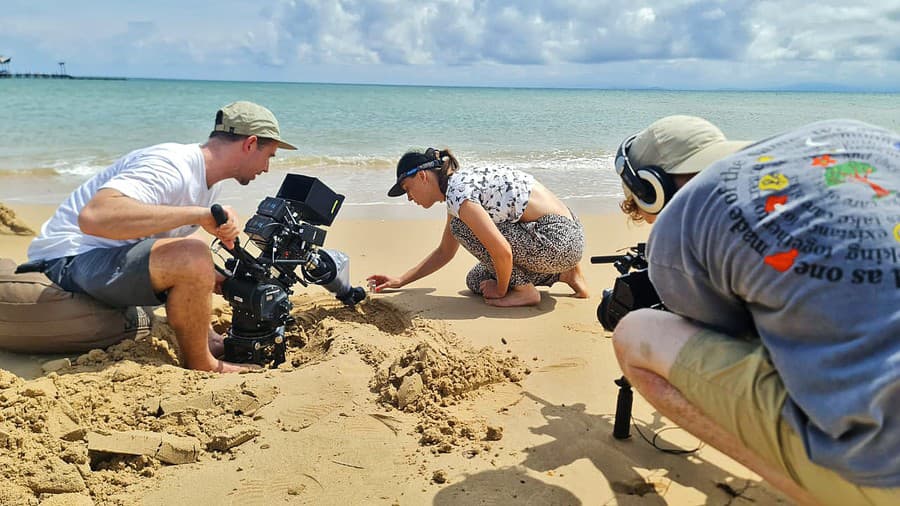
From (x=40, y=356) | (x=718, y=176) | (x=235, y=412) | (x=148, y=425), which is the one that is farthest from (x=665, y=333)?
(x=40, y=356)

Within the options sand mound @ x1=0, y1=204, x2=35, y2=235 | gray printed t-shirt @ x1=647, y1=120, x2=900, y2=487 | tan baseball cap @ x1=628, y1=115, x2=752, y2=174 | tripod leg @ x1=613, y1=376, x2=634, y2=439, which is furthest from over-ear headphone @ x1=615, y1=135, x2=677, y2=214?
sand mound @ x1=0, y1=204, x2=35, y2=235

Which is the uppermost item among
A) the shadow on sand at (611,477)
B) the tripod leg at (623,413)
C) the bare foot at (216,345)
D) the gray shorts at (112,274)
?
the gray shorts at (112,274)

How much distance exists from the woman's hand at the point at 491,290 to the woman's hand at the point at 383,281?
1.94 ft

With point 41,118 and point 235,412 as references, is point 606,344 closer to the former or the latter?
point 235,412

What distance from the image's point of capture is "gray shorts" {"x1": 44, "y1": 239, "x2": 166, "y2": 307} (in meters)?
3.13

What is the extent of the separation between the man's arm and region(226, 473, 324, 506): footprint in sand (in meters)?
1.19

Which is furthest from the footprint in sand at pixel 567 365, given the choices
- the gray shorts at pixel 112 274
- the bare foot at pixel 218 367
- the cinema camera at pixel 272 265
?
the gray shorts at pixel 112 274

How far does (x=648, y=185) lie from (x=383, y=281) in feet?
8.68

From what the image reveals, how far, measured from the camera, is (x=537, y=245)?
13.9 feet

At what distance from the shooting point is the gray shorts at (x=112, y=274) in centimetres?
313

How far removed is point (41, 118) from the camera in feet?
56.4

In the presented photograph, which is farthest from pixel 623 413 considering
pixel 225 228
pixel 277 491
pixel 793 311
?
pixel 225 228

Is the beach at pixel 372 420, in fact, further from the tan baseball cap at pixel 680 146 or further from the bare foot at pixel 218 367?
the tan baseball cap at pixel 680 146

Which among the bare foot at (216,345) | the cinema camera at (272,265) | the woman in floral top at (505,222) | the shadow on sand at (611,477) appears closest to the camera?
the shadow on sand at (611,477)
